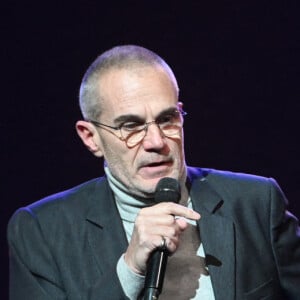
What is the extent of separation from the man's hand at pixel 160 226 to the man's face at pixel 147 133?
338mm

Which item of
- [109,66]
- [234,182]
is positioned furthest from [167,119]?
[234,182]

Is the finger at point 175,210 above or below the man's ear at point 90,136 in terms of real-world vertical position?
below

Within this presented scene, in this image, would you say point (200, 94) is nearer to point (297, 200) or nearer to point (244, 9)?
point (244, 9)

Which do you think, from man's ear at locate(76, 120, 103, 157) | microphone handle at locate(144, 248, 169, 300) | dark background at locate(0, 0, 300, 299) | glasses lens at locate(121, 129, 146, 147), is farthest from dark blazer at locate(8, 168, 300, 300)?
dark background at locate(0, 0, 300, 299)

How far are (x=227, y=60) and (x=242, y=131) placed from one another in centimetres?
31

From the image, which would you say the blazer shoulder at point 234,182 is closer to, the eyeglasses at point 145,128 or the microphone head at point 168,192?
the eyeglasses at point 145,128

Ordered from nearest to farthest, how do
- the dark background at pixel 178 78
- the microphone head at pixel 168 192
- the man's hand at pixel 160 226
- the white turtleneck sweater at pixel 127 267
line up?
the man's hand at pixel 160 226 < the microphone head at pixel 168 192 < the white turtleneck sweater at pixel 127 267 < the dark background at pixel 178 78

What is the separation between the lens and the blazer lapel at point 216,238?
227 centimetres

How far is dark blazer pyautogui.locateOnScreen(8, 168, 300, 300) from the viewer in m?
2.33

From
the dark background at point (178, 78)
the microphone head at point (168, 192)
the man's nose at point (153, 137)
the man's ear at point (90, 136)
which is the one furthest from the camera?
the dark background at point (178, 78)

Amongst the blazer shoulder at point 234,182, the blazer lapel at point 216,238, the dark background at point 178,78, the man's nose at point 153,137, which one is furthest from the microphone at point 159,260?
the dark background at point 178,78

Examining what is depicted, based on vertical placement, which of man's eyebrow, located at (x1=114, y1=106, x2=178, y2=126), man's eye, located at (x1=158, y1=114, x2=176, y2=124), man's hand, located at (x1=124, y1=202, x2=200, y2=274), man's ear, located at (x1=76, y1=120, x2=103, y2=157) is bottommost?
man's hand, located at (x1=124, y1=202, x2=200, y2=274)

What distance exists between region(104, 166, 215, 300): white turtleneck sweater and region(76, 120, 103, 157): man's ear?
0.07m

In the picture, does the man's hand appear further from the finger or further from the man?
the man
